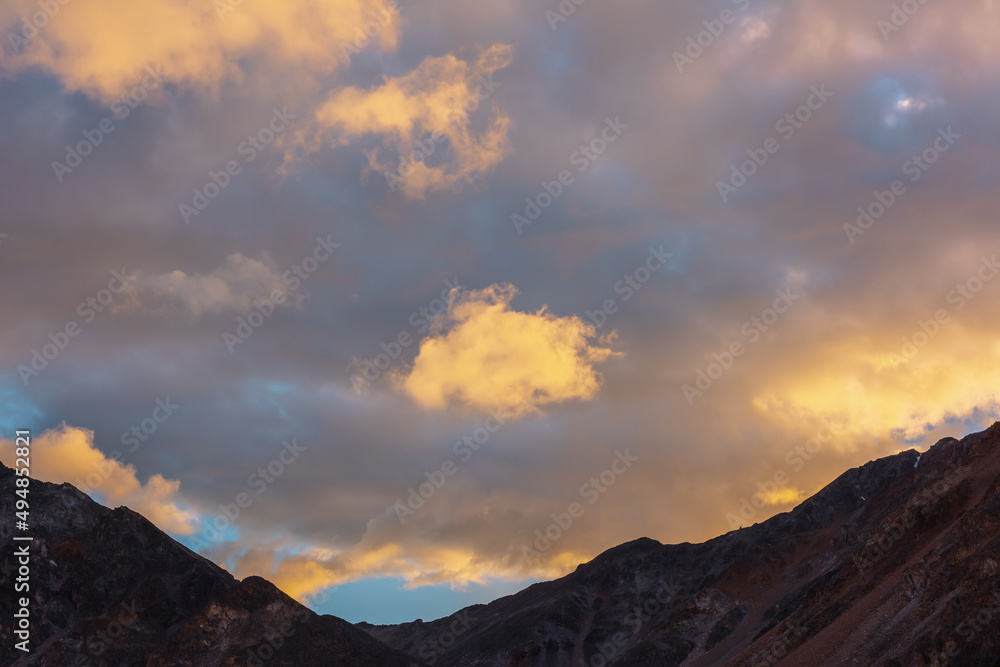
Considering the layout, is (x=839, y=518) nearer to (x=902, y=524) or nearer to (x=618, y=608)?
(x=618, y=608)

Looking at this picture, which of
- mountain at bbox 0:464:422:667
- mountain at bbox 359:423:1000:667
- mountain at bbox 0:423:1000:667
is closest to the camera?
mountain at bbox 359:423:1000:667

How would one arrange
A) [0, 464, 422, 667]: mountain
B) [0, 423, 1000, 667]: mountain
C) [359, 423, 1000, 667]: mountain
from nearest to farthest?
[359, 423, 1000, 667]: mountain
[0, 423, 1000, 667]: mountain
[0, 464, 422, 667]: mountain

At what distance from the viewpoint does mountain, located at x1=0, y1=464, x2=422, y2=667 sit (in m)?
120

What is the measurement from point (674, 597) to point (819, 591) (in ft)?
272

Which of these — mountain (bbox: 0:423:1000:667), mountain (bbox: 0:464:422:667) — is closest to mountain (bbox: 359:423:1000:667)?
mountain (bbox: 0:423:1000:667)

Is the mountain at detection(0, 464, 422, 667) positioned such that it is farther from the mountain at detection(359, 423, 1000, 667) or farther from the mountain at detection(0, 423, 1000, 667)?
the mountain at detection(359, 423, 1000, 667)

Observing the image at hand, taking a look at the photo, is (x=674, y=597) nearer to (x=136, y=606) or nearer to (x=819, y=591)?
(x=819, y=591)

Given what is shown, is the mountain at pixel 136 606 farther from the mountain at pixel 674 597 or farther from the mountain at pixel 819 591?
the mountain at pixel 819 591

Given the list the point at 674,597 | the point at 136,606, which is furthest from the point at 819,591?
the point at 136,606

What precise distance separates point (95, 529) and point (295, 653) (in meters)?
51.1

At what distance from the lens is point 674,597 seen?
178000 mm

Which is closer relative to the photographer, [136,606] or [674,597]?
[136,606]

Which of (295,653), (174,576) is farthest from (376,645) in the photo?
(174,576)

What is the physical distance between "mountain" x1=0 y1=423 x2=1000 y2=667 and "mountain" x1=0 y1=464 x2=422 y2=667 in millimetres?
283
